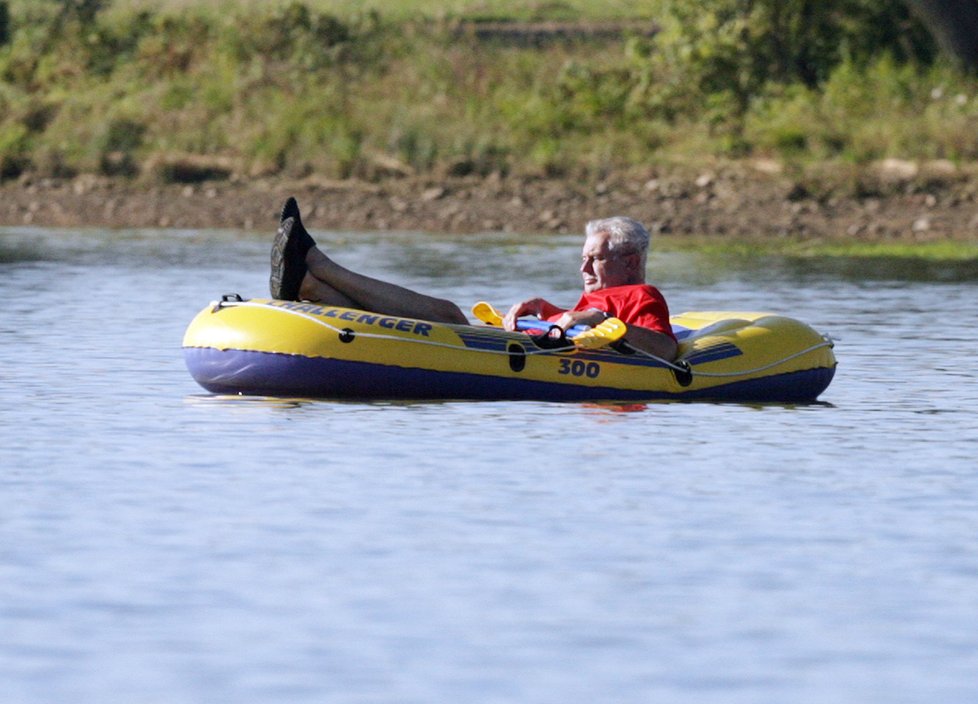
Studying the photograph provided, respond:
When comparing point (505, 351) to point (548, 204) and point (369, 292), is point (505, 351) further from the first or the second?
point (548, 204)

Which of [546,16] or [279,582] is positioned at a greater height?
[546,16]

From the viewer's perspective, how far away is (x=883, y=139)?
30.6m

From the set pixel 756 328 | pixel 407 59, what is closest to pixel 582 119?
pixel 407 59

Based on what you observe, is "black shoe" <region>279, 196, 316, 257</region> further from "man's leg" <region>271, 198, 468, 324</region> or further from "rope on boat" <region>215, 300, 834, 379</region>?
"rope on boat" <region>215, 300, 834, 379</region>

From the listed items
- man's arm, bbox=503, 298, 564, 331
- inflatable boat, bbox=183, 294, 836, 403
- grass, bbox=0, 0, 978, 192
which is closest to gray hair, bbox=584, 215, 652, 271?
inflatable boat, bbox=183, 294, 836, 403

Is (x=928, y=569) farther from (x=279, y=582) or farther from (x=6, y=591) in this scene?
(x=6, y=591)

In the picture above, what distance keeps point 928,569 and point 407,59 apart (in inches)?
1153

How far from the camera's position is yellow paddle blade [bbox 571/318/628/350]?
12605mm

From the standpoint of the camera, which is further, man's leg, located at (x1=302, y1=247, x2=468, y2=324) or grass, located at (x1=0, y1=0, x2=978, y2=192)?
grass, located at (x1=0, y1=0, x2=978, y2=192)

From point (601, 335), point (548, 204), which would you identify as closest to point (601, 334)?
point (601, 335)

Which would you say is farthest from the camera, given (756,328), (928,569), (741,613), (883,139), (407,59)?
(407,59)

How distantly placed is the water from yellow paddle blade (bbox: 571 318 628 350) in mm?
346

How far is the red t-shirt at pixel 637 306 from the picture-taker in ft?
42.1

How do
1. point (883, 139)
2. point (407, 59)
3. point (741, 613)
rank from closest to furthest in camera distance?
point (741, 613)
point (883, 139)
point (407, 59)
